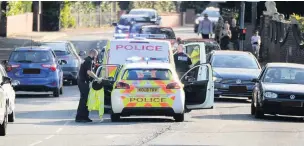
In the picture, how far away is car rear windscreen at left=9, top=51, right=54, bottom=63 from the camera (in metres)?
31.6

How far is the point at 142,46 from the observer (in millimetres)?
26547

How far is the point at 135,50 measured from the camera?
1045 inches

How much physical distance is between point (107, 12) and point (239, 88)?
6098 centimetres

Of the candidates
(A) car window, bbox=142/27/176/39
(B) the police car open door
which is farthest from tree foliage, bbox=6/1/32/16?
(B) the police car open door

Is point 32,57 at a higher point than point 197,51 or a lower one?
lower

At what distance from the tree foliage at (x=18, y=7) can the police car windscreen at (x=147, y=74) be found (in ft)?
133

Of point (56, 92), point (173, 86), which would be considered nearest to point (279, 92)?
point (173, 86)

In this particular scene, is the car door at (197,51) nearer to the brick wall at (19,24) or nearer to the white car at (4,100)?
the white car at (4,100)

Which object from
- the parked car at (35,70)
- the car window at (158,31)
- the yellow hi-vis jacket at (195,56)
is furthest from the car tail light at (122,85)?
the car window at (158,31)

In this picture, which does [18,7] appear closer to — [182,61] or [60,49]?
[60,49]

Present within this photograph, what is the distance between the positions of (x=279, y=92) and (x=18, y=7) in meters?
44.3

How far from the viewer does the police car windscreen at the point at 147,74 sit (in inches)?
891

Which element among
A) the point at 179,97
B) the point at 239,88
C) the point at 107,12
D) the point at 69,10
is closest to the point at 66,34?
the point at 69,10

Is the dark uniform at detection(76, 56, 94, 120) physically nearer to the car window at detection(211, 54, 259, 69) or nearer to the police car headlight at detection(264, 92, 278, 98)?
the police car headlight at detection(264, 92, 278, 98)
